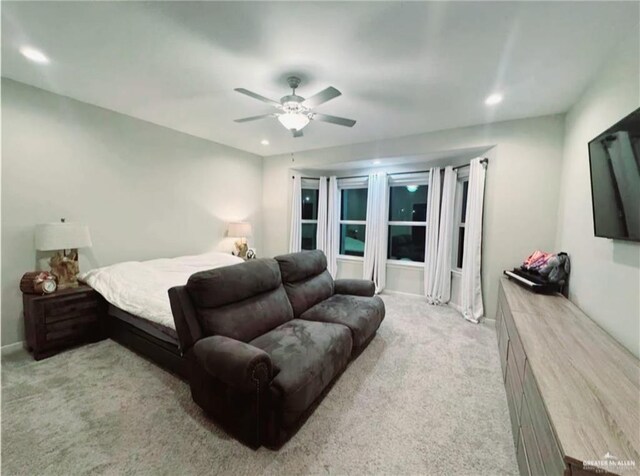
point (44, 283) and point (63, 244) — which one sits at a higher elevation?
point (63, 244)

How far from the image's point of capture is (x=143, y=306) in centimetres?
224

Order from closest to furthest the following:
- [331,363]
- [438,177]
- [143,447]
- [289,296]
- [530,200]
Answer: [143,447] → [331,363] → [289,296] → [530,200] → [438,177]

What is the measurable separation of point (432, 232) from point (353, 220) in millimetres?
1492

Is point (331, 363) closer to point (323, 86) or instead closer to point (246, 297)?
point (246, 297)

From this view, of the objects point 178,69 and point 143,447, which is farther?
point 178,69

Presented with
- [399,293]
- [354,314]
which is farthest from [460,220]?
[354,314]

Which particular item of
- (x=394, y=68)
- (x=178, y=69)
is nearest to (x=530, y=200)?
(x=394, y=68)

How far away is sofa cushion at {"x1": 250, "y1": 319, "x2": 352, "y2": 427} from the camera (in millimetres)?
1493

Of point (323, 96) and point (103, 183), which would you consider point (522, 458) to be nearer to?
point (323, 96)

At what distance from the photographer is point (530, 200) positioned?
10.1 ft

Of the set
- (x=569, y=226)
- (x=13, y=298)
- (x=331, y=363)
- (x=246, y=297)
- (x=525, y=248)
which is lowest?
(x=331, y=363)

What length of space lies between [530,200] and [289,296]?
2.98 metres

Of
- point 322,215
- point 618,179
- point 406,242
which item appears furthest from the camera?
point 322,215

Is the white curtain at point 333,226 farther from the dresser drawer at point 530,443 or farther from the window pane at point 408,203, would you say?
the dresser drawer at point 530,443
